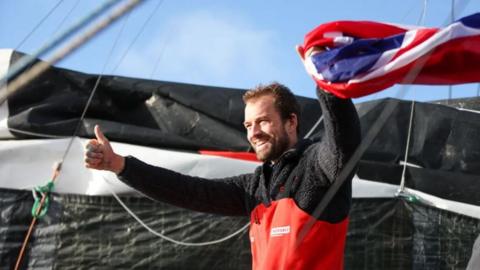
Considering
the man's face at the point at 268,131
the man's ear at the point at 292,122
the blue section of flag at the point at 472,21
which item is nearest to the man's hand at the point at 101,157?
the man's face at the point at 268,131

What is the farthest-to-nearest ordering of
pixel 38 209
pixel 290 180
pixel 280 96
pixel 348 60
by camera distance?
pixel 38 209 < pixel 280 96 < pixel 290 180 < pixel 348 60

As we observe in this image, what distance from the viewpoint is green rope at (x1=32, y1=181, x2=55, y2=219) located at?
343cm

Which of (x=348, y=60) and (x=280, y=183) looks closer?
A: (x=348, y=60)

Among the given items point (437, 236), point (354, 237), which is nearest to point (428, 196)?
point (437, 236)

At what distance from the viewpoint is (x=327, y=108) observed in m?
1.80

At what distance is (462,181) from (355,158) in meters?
2.18

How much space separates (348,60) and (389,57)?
0.35ft

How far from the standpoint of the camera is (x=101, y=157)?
2.23m

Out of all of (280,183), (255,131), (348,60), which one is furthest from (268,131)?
(348,60)

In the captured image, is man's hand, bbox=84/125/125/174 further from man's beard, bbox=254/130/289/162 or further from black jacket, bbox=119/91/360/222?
man's beard, bbox=254/130/289/162

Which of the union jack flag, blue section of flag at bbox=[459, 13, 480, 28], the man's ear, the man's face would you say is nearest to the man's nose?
the man's face

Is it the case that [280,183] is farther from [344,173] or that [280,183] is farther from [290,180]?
[344,173]

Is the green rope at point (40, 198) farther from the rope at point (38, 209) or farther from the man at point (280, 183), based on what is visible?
the man at point (280, 183)

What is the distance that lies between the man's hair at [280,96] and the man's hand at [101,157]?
1.50 ft
